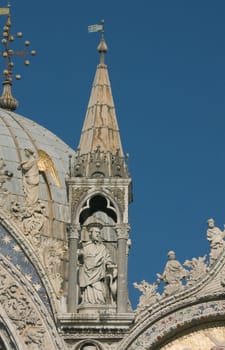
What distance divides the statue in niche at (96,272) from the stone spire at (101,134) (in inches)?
35.5

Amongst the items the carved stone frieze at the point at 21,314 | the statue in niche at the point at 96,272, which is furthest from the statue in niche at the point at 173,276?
the carved stone frieze at the point at 21,314

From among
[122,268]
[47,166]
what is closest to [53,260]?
[122,268]

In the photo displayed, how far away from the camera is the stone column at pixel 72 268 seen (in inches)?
1130

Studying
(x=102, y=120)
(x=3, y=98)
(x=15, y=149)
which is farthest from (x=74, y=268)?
(x=3, y=98)

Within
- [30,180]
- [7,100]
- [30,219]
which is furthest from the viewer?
[7,100]

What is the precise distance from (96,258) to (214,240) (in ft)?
5.76

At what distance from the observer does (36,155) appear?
35281 mm

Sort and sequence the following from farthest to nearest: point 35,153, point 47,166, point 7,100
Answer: point 7,100, point 47,166, point 35,153

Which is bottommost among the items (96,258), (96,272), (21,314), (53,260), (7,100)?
(21,314)

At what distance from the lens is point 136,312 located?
2866 cm

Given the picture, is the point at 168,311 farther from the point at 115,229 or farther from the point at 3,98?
the point at 3,98

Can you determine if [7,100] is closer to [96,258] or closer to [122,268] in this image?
[96,258]

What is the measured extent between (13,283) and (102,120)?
2870 mm

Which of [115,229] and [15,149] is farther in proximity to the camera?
[15,149]
